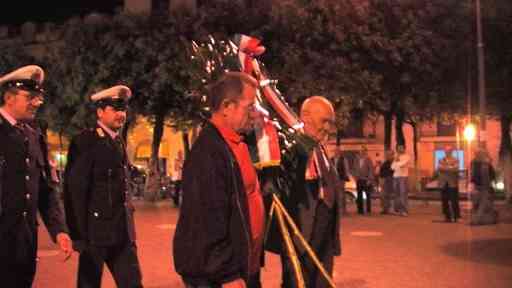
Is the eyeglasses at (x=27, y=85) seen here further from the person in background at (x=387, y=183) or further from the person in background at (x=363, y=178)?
the person in background at (x=363, y=178)

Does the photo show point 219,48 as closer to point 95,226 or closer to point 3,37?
point 95,226

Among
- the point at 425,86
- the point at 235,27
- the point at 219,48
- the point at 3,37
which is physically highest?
the point at 3,37

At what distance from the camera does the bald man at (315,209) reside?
536cm

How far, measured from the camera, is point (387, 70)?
25.2 meters

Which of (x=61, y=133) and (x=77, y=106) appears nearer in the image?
(x=77, y=106)

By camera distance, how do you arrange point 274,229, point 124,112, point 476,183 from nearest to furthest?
point 274,229 → point 124,112 → point 476,183

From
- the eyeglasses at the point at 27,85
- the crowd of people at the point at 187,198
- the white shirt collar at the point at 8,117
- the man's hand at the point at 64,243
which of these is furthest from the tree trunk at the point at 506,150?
the white shirt collar at the point at 8,117

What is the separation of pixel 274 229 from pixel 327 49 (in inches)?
787

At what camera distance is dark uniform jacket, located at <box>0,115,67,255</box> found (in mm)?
4266

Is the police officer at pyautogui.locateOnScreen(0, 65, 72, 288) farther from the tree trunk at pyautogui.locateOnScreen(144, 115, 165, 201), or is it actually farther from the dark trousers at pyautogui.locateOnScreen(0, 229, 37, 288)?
the tree trunk at pyautogui.locateOnScreen(144, 115, 165, 201)

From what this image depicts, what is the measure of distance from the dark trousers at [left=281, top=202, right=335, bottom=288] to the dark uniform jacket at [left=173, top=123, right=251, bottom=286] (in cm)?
212

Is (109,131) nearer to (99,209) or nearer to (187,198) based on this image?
(99,209)

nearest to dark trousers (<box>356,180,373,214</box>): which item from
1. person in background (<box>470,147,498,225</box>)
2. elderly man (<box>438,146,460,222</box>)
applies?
elderly man (<box>438,146,460,222</box>)

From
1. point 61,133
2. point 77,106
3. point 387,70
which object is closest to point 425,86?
point 387,70
